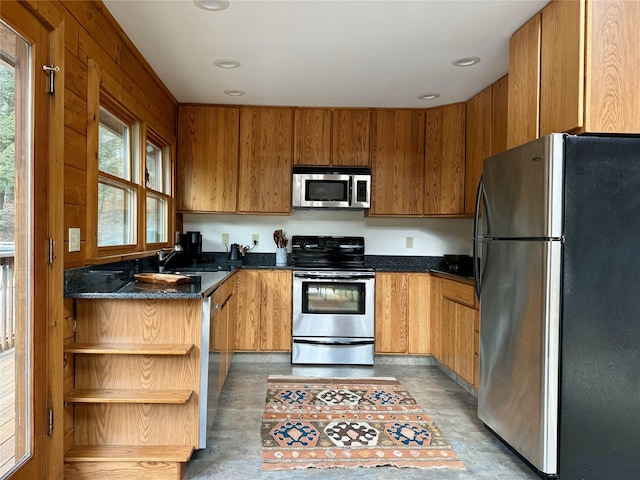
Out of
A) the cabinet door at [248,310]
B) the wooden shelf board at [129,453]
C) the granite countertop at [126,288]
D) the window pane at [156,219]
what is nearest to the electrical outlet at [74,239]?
the granite countertop at [126,288]

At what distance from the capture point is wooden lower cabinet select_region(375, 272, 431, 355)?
3848 mm

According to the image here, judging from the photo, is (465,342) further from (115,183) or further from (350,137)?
(115,183)

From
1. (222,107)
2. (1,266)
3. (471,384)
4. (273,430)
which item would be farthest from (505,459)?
(222,107)

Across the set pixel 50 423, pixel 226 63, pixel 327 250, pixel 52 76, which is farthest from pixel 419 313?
pixel 52 76

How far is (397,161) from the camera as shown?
13.0 ft

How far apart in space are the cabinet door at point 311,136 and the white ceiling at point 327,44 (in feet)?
0.89

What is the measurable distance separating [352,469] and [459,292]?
5.37 ft

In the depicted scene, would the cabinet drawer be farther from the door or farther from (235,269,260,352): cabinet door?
the door

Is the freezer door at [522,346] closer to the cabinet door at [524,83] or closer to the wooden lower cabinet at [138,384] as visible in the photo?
the cabinet door at [524,83]

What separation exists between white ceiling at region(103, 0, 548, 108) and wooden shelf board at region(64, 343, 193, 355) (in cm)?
170

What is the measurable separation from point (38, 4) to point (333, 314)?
292 cm

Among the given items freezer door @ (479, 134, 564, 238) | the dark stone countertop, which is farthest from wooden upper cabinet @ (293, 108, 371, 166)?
freezer door @ (479, 134, 564, 238)

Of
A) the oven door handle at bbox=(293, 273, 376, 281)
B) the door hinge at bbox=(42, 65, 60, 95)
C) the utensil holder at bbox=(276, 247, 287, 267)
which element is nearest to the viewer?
the door hinge at bbox=(42, 65, 60, 95)

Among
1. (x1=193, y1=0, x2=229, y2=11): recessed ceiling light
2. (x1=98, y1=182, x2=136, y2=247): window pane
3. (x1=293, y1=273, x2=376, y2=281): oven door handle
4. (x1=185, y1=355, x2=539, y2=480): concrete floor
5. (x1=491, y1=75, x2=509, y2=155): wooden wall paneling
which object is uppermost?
(x1=193, y1=0, x2=229, y2=11): recessed ceiling light
